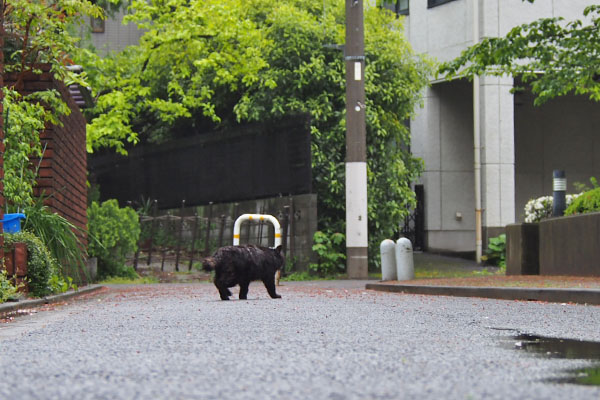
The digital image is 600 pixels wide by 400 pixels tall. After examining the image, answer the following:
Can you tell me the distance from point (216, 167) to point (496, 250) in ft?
22.8

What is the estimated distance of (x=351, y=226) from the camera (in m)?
21.9

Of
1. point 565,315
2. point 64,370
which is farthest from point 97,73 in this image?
point 64,370

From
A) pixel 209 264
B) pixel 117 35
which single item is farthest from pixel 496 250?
pixel 117 35

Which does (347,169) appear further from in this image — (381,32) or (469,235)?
(469,235)

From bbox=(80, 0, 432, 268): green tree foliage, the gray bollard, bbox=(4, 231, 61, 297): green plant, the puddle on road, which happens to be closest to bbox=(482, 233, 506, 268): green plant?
bbox=(80, 0, 432, 268): green tree foliage

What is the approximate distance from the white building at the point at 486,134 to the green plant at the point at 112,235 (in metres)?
9.63

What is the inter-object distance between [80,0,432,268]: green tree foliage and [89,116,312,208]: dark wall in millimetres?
423

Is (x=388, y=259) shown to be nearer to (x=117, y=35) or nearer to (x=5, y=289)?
(x=5, y=289)

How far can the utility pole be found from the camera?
2178cm

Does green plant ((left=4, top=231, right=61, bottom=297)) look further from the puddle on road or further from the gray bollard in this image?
the puddle on road

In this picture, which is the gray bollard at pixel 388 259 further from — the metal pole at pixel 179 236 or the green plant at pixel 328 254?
the metal pole at pixel 179 236

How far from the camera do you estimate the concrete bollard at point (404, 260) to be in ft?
59.3

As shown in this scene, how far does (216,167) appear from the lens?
87.1 ft

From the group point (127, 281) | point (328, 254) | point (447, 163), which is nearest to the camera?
point (127, 281)
